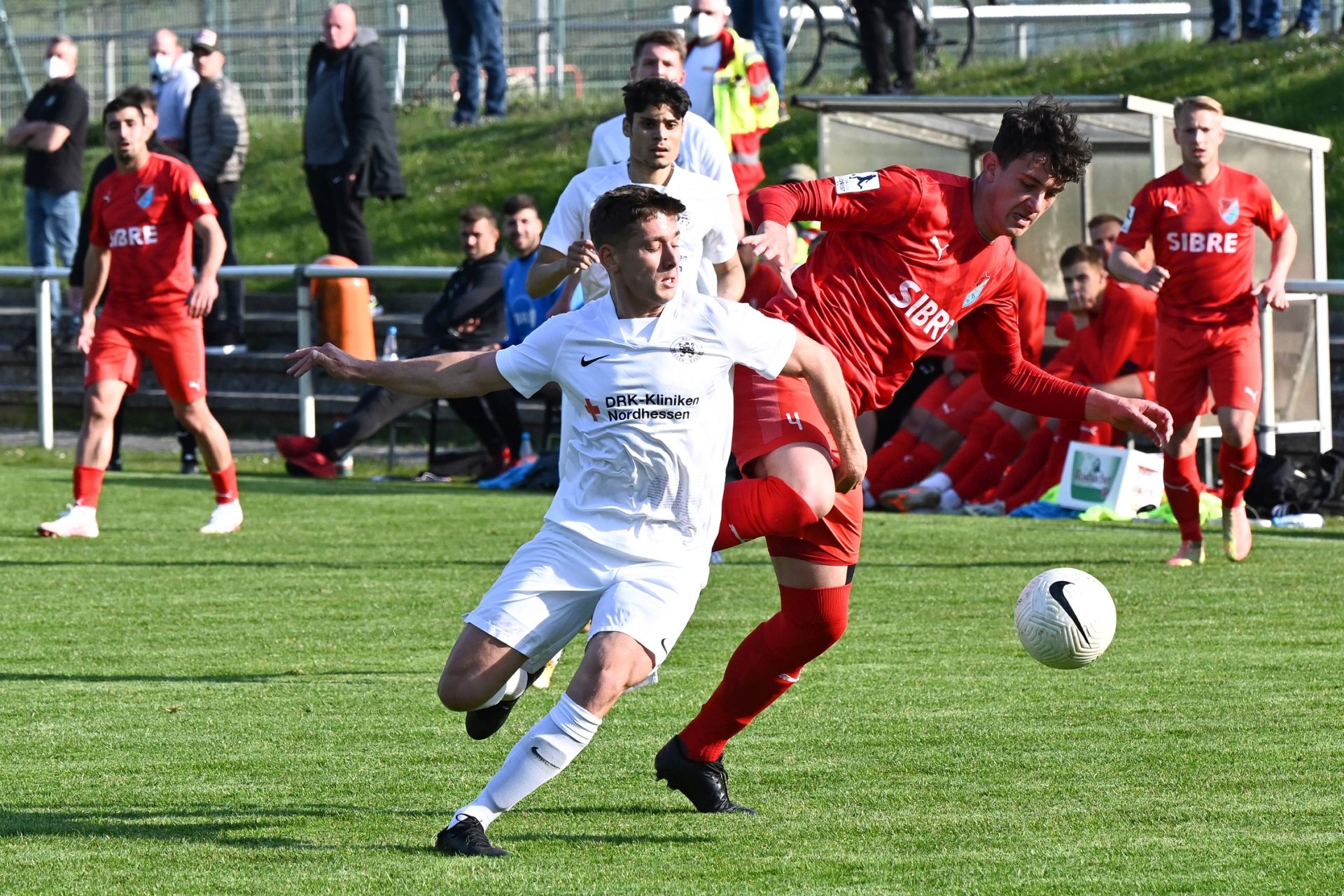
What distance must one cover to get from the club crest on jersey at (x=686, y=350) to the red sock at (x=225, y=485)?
7163 millimetres

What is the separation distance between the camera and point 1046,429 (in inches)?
532

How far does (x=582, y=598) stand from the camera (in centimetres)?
504

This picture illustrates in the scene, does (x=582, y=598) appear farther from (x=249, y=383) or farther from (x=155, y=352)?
(x=249, y=383)

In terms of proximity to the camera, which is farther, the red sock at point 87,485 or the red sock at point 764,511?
the red sock at point 87,485

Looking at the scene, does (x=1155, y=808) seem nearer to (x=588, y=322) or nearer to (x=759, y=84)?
(x=588, y=322)

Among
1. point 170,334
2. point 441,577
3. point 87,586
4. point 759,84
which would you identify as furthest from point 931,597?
point 759,84

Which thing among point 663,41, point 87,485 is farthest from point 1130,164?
point 87,485

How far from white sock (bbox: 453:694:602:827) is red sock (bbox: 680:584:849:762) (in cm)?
75

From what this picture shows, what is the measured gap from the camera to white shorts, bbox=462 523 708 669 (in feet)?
16.3

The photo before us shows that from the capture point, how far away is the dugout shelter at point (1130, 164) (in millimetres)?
13953

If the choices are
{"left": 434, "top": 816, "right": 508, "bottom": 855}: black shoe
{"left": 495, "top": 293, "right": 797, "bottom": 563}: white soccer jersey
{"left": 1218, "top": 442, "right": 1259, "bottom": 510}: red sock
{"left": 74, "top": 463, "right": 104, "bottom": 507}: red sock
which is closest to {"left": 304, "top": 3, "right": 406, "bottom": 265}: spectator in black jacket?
{"left": 74, "top": 463, "right": 104, "bottom": 507}: red sock

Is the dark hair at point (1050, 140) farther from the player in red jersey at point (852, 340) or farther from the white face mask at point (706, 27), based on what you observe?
the white face mask at point (706, 27)

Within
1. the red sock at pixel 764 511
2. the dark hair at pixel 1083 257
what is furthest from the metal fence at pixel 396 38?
the red sock at pixel 764 511

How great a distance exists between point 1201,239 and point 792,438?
18.9ft
